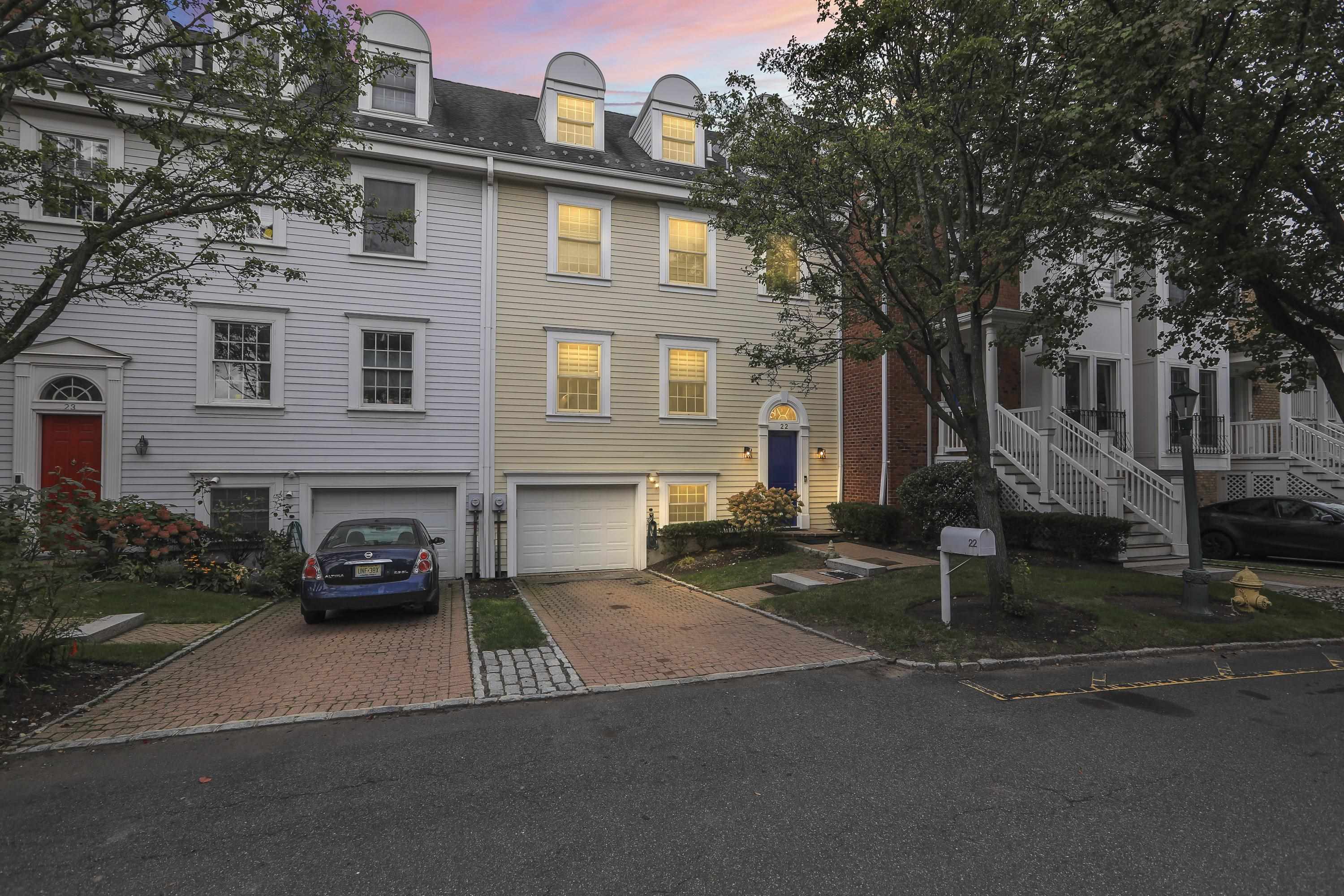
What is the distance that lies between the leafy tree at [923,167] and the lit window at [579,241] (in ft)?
16.9

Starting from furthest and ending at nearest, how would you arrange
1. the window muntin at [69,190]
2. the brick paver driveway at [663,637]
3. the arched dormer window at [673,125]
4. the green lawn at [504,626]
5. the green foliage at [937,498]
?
1. the arched dormer window at [673,125]
2. the green foliage at [937,498]
3. the green lawn at [504,626]
4. the window muntin at [69,190]
5. the brick paver driveway at [663,637]

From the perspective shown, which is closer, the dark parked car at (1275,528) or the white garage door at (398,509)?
the white garage door at (398,509)

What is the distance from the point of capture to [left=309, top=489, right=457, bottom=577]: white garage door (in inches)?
502

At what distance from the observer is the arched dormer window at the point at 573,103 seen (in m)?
14.8

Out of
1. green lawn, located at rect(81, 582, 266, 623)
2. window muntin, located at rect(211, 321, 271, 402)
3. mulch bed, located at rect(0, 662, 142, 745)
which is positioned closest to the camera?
mulch bed, located at rect(0, 662, 142, 745)

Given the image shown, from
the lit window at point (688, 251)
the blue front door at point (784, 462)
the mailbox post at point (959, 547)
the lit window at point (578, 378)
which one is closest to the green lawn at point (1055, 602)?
the mailbox post at point (959, 547)

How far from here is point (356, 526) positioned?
10.1 m

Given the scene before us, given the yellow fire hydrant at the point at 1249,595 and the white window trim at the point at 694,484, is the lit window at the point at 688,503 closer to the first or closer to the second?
the white window trim at the point at 694,484

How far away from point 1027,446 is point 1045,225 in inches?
276

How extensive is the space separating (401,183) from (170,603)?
860cm

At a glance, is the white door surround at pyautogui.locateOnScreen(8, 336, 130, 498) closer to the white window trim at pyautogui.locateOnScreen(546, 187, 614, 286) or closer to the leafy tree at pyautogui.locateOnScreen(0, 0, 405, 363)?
the leafy tree at pyautogui.locateOnScreen(0, 0, 405, 363)

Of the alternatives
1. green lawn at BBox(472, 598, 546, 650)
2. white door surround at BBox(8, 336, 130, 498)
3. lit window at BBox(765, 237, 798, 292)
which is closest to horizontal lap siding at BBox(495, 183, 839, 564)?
green lawn at BBox(472, 598, 546, 650)

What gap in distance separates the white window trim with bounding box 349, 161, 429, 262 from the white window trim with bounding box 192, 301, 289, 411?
72.6 inches

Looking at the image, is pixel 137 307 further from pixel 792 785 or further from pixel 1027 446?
pixel 1027 446
